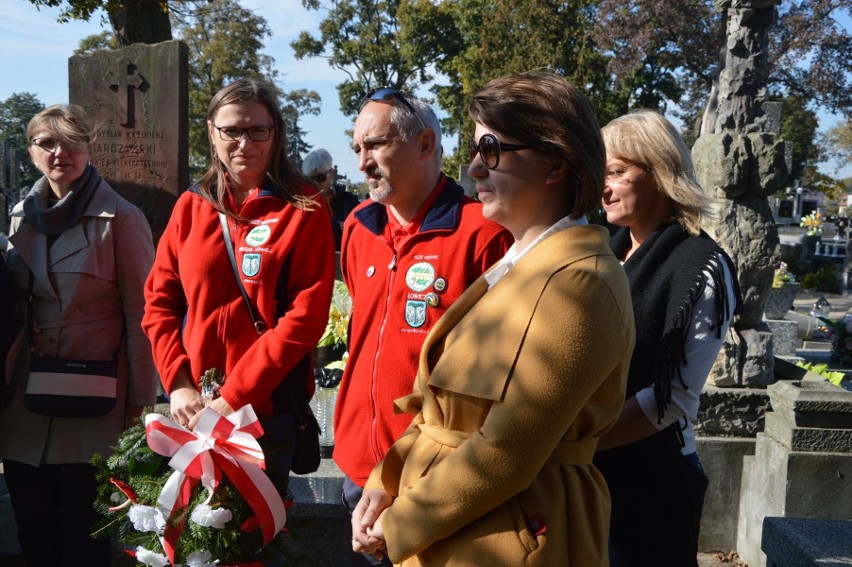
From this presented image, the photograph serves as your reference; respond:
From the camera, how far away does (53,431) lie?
3.31m

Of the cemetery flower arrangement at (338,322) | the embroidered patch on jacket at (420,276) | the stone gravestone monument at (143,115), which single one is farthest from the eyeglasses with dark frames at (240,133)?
the stone gravestone monument at (143,115)

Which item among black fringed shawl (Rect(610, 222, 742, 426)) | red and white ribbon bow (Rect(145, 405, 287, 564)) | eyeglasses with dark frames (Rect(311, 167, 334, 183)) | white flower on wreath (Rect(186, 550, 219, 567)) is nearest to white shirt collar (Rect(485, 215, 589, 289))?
black fringed shawl (Rect(610, 222, 742, 426))

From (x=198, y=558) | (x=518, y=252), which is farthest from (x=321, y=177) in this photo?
(x=518, y=252)

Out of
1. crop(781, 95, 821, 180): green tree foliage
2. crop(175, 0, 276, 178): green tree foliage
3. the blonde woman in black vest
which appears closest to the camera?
the blonde woman in black vest

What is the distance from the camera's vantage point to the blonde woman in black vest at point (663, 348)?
234cm

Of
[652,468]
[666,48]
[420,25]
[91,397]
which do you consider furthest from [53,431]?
[420,25]

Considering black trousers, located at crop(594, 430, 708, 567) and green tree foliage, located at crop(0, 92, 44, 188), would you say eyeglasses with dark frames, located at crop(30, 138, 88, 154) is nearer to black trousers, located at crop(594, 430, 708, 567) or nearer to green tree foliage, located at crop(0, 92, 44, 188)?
black trousers, located at crop(594, 430, 708, 567)

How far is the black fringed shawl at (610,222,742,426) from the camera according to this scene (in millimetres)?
2352

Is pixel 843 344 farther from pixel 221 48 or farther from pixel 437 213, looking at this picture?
pixel 221 48

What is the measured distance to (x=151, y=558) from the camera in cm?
246

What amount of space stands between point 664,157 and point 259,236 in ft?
4.55

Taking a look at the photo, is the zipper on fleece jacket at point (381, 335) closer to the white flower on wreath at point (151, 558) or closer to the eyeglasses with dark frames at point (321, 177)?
the white flower on wreath at point (151, 558)

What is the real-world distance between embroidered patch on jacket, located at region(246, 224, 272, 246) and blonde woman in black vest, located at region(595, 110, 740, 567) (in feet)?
3.89

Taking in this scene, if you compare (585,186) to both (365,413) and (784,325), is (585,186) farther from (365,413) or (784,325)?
(784,325)
